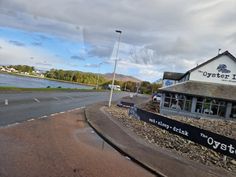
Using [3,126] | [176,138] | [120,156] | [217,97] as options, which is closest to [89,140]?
[120,156]

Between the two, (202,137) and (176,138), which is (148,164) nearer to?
(202,137)

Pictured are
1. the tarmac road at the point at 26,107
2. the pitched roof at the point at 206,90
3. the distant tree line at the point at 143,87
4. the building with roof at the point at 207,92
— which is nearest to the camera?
the tarmac road at the point at 26,107

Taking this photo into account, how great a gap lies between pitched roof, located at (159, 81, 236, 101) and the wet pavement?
25232 mm

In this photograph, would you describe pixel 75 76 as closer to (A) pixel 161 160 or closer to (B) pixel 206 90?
(B) pixel 206 90

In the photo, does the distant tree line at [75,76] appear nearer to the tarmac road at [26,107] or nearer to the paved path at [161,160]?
the tarmac road at [26,107]

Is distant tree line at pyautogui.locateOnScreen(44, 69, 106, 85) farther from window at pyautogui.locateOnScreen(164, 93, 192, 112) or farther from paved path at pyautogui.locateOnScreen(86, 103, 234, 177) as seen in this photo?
paved path at pyautogui.locateOnScreen(86, 103, 234, 177)

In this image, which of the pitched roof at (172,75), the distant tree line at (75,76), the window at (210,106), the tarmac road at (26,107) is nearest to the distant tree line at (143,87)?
the distant tree line at (75,76)

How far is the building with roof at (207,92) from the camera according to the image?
37.0 meters

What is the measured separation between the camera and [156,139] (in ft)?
56.6

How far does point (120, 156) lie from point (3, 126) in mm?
6063

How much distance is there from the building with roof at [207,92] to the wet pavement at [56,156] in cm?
2554

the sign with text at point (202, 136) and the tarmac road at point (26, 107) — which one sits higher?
the sign with text at point (202, 136)

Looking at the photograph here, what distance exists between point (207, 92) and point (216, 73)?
4405 millimetres

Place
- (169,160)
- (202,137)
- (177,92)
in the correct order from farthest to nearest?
(177,92) → (202,137) → (169,160)
